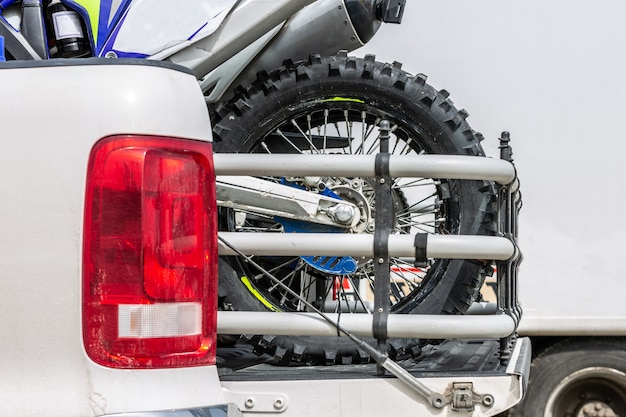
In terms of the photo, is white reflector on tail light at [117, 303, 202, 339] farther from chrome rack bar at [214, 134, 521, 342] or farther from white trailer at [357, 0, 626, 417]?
white trailer at [357, 0, 626, 417]

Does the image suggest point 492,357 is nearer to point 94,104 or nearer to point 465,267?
point 465,267

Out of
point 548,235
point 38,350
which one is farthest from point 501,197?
point 548,235

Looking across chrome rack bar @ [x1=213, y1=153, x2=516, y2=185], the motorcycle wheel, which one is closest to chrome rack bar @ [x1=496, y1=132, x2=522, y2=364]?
the motorcycle wheel

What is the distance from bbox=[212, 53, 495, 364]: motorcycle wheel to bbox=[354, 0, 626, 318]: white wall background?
1923mm

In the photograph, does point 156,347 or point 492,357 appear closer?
point 156,347

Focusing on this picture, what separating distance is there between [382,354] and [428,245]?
0.28 m

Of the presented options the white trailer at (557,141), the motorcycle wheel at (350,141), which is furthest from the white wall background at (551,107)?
the motorcycle wheel at (350,141)

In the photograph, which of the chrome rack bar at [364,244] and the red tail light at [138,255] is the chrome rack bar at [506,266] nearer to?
the chrome rack bar at [364,244]

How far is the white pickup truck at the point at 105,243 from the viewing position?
162cm

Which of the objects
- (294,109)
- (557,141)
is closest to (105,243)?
(294,109)

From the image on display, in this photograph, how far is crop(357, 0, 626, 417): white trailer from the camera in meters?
4.96

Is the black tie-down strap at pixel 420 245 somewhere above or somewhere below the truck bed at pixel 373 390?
above

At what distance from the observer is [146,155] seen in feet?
5.44

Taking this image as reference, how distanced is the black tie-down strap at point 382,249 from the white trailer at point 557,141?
9.00 ft
